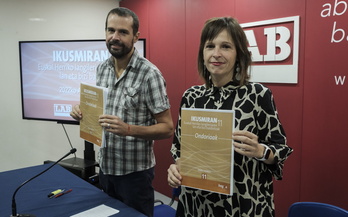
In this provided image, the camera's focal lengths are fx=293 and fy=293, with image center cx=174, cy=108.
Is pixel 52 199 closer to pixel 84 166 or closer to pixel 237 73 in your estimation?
pixel 237 73

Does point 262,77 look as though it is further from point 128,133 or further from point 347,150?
point 128,133

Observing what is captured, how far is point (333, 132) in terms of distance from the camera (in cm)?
Result: 232

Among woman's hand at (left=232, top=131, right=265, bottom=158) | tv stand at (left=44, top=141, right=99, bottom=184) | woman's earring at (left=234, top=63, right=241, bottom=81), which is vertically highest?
woman's earring at (left=234, top=63, right=241, bottom=81)

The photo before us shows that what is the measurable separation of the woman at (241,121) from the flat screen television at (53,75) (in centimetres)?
251

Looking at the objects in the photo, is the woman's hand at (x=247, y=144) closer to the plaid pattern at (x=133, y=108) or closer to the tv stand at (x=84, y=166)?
the plaid pattern at (x=133, y=108)

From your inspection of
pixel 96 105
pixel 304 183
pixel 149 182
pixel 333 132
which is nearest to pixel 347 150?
pixel 333 132

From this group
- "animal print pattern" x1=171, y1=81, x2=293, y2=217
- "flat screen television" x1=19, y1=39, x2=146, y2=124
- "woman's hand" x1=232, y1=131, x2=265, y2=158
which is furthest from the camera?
"flat screen television" x1=19, y1=39, x2=146, y2=124

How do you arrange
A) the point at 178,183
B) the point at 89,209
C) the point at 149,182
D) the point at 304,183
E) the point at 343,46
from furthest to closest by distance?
1. the point at 304,183
2. the point at 343,46
3. the point at 149,182
4. the point at 89,209
5. the point at 178,183

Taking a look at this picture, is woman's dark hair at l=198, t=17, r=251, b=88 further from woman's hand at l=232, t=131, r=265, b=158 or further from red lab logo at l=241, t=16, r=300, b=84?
red lab logo at l=241, t=16, r=300, b=84

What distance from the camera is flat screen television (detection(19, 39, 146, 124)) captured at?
3.54 m

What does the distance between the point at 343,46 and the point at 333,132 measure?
67 centimetres

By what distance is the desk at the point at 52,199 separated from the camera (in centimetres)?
150

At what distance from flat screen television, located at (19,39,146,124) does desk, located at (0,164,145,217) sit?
1637 mm

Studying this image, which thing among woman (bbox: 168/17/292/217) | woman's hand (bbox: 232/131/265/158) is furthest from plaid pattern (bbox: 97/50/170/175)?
woman's hand (bbox: 232/131/265/158)
